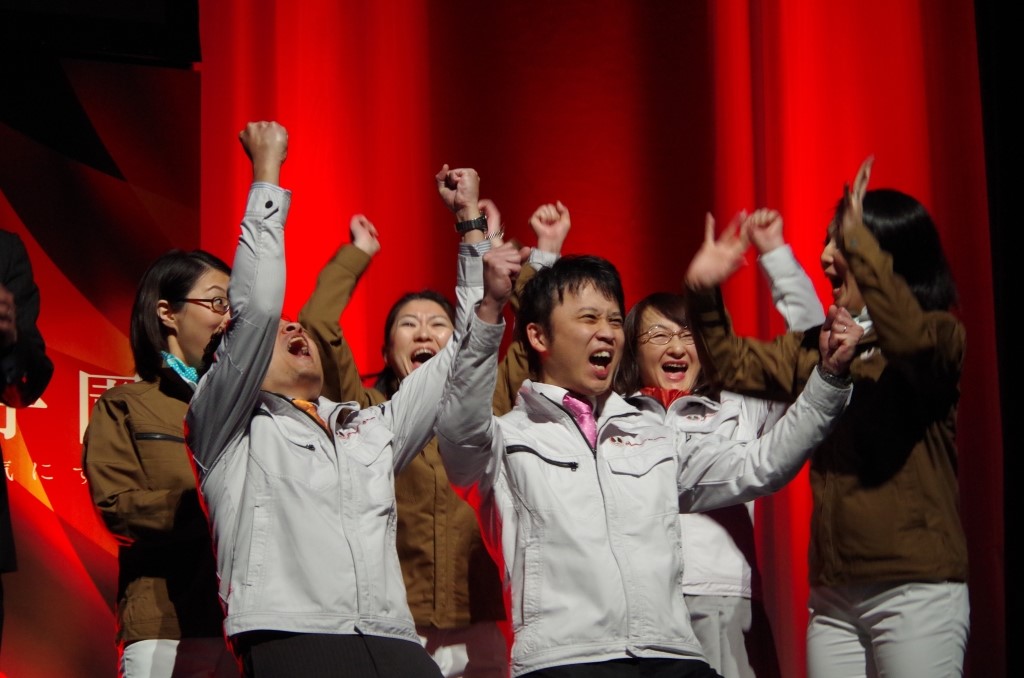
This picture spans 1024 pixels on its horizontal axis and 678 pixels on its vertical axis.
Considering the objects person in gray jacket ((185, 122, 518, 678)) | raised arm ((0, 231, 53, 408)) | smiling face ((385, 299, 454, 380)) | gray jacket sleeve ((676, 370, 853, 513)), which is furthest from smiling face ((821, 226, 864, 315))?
raised arm ((0, 231, 53, 408))

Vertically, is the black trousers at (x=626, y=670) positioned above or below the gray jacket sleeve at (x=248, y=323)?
below

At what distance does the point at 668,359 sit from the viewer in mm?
3395

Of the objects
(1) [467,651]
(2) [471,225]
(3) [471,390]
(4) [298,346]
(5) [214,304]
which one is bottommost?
(1) [467,651]

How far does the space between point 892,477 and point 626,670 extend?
696 mm

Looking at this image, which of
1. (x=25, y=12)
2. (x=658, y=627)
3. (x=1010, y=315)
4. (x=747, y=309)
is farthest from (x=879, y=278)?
(x=25, y=12)

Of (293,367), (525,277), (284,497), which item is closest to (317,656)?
(284,497)

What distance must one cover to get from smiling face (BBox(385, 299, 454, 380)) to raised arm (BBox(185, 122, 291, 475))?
1.18 metres

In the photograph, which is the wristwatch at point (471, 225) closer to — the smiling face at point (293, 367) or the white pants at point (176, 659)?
the smiling face at point (293, 367)

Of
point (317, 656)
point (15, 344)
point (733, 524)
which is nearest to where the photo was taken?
point (317, 656)

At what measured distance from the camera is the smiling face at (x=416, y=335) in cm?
342

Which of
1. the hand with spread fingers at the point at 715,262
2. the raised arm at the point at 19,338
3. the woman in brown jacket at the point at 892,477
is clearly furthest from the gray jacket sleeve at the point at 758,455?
the raised arm at the point at 19,338

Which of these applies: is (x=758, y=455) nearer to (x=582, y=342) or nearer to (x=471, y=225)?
(x=582, y=342)

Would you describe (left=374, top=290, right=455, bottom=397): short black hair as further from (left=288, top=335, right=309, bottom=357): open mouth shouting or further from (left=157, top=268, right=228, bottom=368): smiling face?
(left=288, top=335, right=309, bottom=357): open mouth shouting

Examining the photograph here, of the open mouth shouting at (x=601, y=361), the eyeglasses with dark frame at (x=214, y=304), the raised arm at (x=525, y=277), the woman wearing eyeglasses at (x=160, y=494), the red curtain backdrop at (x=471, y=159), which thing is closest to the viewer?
the woman wearing eyeglasses at (x=160, y=494)
